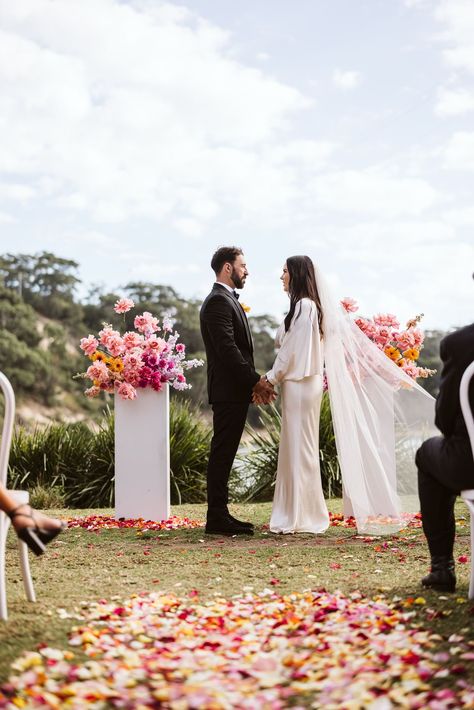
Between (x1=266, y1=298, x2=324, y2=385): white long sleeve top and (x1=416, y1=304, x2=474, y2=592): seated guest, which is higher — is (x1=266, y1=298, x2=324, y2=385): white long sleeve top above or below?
above

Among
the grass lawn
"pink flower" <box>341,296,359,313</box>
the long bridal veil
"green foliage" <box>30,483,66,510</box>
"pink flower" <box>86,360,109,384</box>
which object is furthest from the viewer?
"green foliage" <box>30,483,66,510</box>

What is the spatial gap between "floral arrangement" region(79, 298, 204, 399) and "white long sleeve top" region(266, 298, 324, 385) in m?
1.08

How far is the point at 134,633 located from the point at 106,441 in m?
6.69

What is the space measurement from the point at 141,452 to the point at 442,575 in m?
3.66

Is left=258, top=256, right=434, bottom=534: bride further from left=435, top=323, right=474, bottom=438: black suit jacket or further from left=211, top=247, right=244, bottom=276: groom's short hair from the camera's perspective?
left=435, top=323, right=474, bottom=438: black suit jacket

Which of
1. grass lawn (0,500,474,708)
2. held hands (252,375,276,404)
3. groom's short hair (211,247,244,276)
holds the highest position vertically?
groom's short hair (211,247,244,276)

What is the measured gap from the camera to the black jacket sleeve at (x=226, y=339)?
6020 millimetres

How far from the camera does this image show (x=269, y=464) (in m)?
9.80

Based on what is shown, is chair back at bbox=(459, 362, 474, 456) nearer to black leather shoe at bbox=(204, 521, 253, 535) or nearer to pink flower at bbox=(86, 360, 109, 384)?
black leather shoe at bbox=(204, 521, 253, 535)

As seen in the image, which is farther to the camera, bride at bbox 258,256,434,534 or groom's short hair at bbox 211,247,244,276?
groom's short hair at bbox 211,247,244,276

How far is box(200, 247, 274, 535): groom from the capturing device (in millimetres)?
6031

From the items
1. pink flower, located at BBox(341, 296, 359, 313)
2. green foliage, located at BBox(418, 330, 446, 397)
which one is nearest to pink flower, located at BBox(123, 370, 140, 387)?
pink flower, located at BBox(341, 296, 359, 313)

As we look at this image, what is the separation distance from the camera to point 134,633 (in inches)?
122

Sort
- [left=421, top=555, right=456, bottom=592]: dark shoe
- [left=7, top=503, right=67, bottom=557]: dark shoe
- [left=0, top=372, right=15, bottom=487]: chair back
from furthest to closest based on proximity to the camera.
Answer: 1. [left=421, top=555, right=456, bottom=592]: dark shoe
2. [left=0, top=372, right=15, bottom=487]: chair back
3. [left=7, top=503, right=67, bottom=557]: dark shoe
